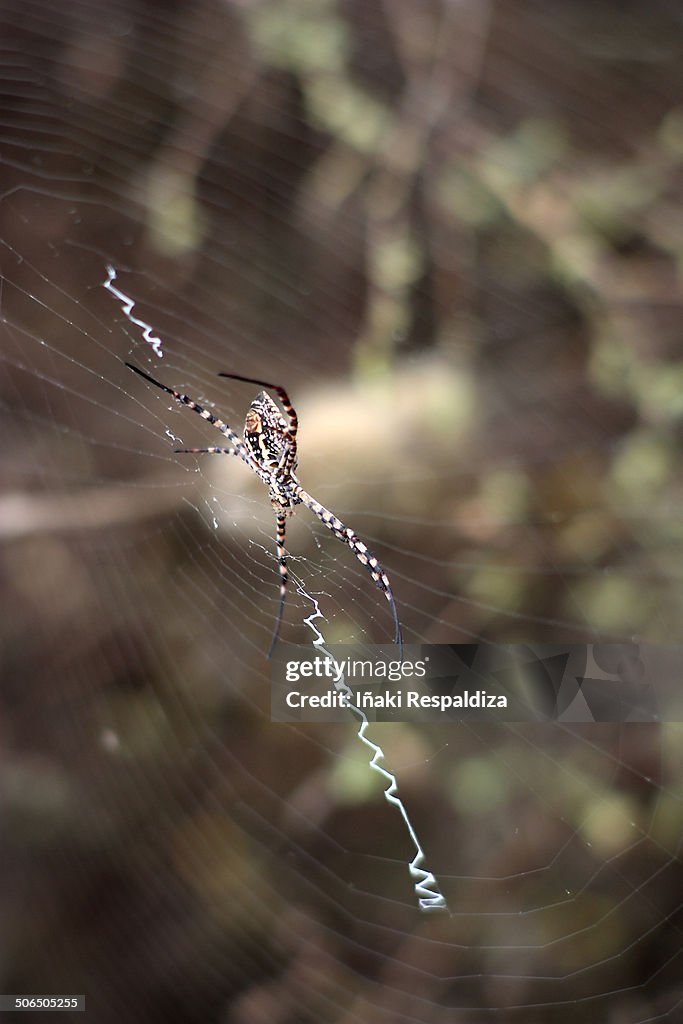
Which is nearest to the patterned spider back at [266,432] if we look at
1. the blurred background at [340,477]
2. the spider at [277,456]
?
the spider at [277,456]

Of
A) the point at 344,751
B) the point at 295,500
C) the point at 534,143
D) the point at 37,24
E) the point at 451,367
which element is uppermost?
the point at 37,24

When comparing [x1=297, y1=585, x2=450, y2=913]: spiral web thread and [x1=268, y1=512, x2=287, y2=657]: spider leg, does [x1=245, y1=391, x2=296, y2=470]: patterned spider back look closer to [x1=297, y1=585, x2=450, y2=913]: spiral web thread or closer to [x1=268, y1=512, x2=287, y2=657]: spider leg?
[x1=268, y1=512, x2=287, y2=657]: spider leg

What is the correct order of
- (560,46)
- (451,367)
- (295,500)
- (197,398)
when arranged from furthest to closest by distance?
1. (451,367)
2. (560,46)
3. (197,398)
4. (295,500)

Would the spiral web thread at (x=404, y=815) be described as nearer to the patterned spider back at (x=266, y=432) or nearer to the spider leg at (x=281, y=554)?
the spider leg at (x=281, y=554)

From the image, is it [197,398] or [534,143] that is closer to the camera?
[197,398]

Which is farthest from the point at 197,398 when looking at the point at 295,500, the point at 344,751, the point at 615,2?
the point at 615,2

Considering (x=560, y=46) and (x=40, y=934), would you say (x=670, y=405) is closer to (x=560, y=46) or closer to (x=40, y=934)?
(x=560, y=46)

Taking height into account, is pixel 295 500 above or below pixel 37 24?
below

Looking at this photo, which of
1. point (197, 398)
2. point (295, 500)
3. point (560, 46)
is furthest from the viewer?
point (560, 46)

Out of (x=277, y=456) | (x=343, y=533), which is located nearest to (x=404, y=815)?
(x=343, y=533)
